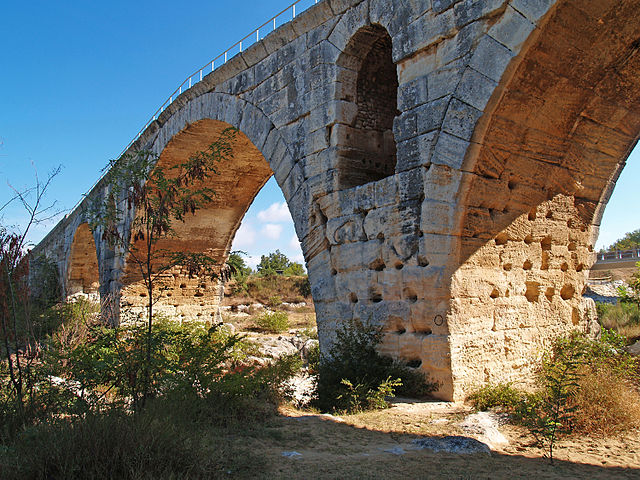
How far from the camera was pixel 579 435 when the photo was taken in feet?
13.3

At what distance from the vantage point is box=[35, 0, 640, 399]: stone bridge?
4.92 meters

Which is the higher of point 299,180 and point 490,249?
point 299,180

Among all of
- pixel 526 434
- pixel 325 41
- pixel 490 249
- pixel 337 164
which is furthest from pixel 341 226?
pixel 526 434

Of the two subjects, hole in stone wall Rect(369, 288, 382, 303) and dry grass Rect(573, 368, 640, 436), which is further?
hole in stone wall Rect(369, 288, 382, 303)

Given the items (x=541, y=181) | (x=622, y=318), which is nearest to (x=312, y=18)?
(x=541, y=181)

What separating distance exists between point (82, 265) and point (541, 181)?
2002 centimetres

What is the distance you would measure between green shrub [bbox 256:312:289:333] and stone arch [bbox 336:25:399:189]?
819 cm

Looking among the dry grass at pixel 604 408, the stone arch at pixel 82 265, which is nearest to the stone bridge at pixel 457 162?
the dry grass at pixel 604 408

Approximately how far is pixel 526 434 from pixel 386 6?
183 inches

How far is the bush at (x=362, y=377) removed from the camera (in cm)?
498

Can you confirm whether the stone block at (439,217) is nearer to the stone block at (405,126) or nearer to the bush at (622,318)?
the stone block at (405,126)

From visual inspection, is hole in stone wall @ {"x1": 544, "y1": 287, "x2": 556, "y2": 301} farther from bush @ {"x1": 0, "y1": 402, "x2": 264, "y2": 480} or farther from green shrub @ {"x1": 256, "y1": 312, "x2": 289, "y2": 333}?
green shrub @ {"x1": 256, "y1": 312, "x2": 289, "y2": 333}

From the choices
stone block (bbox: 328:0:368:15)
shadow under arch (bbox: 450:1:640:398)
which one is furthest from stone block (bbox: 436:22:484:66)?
stone block (bbox: 328:0:368:15)

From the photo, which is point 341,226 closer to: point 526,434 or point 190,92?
point 526,434
